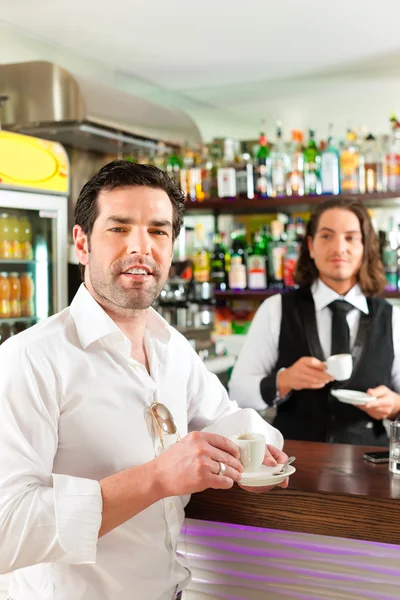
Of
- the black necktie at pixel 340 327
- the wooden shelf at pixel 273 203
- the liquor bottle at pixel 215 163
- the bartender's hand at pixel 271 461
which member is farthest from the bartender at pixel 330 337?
the liquor bottle at pixel 215 163

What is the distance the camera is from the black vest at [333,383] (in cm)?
270

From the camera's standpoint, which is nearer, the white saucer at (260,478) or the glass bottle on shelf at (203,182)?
the white saucer at (260,478)

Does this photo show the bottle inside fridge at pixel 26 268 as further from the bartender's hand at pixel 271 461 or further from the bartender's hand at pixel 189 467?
the bartender's hand at pixel 189 467

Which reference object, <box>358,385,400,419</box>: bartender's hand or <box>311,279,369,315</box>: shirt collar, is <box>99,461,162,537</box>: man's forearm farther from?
<box>311,279,369,315</box>: shirt collar

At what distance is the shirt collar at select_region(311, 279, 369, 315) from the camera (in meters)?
2.83

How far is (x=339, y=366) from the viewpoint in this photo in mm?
2418

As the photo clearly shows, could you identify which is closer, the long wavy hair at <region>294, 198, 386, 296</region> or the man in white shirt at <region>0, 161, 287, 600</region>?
the man in white shirt at <region>0, 161, 287, 600</region>

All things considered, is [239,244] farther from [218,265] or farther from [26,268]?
[26,268]

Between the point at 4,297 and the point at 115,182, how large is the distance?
2.54 metres

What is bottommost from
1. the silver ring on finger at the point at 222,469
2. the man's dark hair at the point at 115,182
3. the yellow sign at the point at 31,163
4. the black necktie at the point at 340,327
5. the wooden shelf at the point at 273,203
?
the silver ring on finger at the point at 222,469

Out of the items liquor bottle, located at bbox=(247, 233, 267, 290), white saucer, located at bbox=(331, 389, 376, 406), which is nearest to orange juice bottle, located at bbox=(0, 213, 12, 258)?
liquor bottle, located at bbox=(247, 233, 267, 290)

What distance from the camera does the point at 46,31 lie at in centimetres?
468

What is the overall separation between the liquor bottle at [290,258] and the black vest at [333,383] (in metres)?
2.00

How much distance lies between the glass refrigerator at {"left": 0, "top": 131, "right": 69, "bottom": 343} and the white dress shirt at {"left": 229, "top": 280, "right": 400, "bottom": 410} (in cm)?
152
